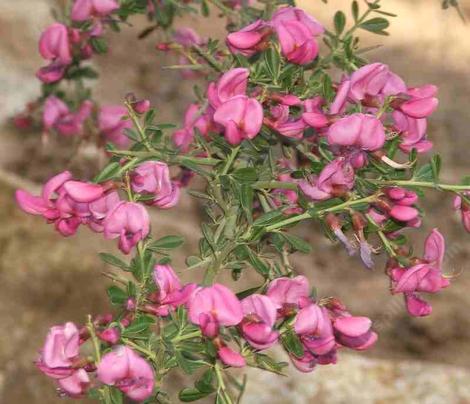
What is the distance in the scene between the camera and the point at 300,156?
167 cm

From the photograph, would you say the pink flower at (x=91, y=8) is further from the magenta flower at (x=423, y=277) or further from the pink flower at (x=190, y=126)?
the magenta flower at (x=423, y=277)

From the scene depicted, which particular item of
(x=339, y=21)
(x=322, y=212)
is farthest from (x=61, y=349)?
(x=339, y=21)

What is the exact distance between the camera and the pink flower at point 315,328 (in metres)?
1.20

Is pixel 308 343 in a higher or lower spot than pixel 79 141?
higher

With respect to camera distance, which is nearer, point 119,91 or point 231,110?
point 231,110

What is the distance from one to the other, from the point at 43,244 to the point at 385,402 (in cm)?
134

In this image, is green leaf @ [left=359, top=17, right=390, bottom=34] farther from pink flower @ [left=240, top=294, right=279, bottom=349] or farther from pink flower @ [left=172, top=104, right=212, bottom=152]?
pink flower @ [left=240, top=294, right=279, bottom=349]

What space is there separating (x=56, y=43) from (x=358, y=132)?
0.84m

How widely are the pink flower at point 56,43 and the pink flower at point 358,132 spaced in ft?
2.59

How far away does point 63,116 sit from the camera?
2.30 meters

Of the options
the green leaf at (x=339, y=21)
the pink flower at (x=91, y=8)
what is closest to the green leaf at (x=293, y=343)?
the green leaf at (x=339, y=21)

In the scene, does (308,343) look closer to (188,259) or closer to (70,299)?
(188,259)

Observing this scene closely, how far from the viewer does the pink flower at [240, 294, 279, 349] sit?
1.18 meters

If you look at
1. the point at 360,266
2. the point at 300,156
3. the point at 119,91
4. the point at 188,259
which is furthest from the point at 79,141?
the point at 119,91
